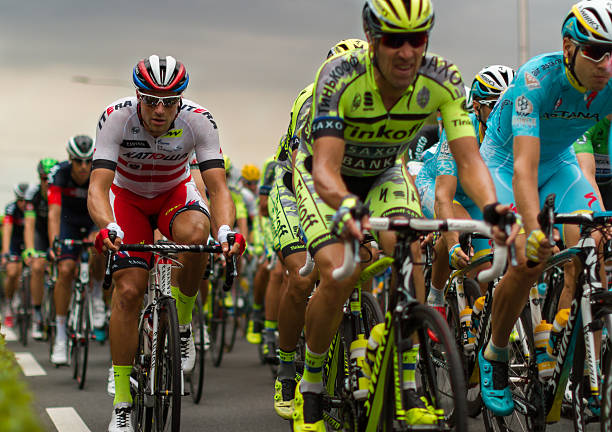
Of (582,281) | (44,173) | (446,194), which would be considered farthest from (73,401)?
(44,173)

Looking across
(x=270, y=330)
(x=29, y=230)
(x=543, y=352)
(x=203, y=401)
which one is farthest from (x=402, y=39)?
(x=29, y=230)

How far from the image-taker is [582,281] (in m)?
4.29

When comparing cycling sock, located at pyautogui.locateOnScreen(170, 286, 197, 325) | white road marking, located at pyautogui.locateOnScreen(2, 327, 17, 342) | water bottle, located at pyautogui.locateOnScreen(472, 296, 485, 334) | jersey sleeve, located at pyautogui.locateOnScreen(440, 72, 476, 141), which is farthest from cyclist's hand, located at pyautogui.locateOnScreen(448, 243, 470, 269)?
white road marking, located at pyautogui.locateOnScreen(2, 327, 17, 342)

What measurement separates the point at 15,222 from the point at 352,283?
14375mm

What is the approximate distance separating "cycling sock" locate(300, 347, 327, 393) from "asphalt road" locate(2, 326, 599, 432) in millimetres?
1757

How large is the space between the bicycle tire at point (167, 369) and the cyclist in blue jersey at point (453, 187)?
1.93 meters

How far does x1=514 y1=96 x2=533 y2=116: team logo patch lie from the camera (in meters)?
4.75

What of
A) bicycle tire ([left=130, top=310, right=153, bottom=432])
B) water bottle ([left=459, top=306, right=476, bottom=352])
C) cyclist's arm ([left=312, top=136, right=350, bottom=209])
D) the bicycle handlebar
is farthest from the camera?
water bottle ([left=459, top=306, right=476, bottom=352])

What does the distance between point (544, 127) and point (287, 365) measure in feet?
7.19

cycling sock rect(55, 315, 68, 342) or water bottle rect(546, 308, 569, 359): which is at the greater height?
water bottle rect(546, 308, 569, 359)

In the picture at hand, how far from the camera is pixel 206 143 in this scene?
19.5 ft

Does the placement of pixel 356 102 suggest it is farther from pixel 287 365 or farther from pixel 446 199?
pixel 446 199

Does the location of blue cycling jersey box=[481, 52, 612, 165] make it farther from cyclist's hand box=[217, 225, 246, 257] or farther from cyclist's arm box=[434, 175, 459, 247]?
cyclist's hand box=[217, 225, 246, 257]

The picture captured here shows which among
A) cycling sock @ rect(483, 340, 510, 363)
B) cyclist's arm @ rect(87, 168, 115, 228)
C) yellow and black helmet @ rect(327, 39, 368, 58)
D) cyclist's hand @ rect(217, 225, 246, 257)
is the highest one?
yellow and black helmet @ rect(327, 39, 368, 58)
